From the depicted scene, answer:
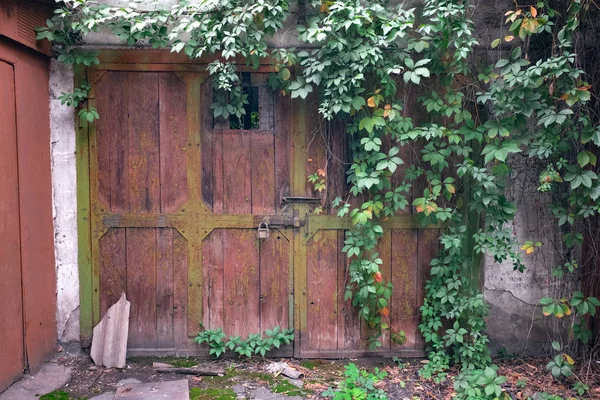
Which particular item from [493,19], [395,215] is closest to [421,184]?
[395,215]

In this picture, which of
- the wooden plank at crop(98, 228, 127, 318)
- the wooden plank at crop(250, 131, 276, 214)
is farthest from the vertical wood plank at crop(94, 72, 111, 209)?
the wooden plank at crop(250, 131, 276, 214)

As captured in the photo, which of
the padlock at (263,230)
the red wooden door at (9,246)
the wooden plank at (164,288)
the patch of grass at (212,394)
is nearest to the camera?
the red wooden door at (9,246)

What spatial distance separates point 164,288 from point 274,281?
2.91ft

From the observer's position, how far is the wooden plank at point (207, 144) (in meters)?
4.11

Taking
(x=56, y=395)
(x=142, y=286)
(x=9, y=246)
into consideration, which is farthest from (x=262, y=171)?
(x=56, y=395)

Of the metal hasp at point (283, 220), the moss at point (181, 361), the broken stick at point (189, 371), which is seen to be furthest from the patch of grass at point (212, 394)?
the metal hasp at point (283, 220)

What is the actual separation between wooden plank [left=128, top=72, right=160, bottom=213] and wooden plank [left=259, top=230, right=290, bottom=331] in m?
0.95

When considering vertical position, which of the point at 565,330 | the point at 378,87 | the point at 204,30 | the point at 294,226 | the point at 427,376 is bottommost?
the point at 427,376

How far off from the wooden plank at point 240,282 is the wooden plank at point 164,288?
434mm

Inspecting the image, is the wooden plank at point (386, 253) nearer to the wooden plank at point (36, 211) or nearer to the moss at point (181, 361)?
the moss at point (181, 361)

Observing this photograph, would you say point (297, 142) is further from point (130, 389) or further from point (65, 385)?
point (65, 385)

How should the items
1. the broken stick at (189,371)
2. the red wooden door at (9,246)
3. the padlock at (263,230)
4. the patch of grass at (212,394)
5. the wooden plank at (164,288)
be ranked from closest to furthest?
1. the red wooden door at (9,246)
2. the patch of grass at (212,394)
3. the broken stick at (189,371)
4. the padlock at (263,230)
5. the wooden plank at (164,288)

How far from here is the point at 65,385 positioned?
371cm

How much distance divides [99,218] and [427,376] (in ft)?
9.22
